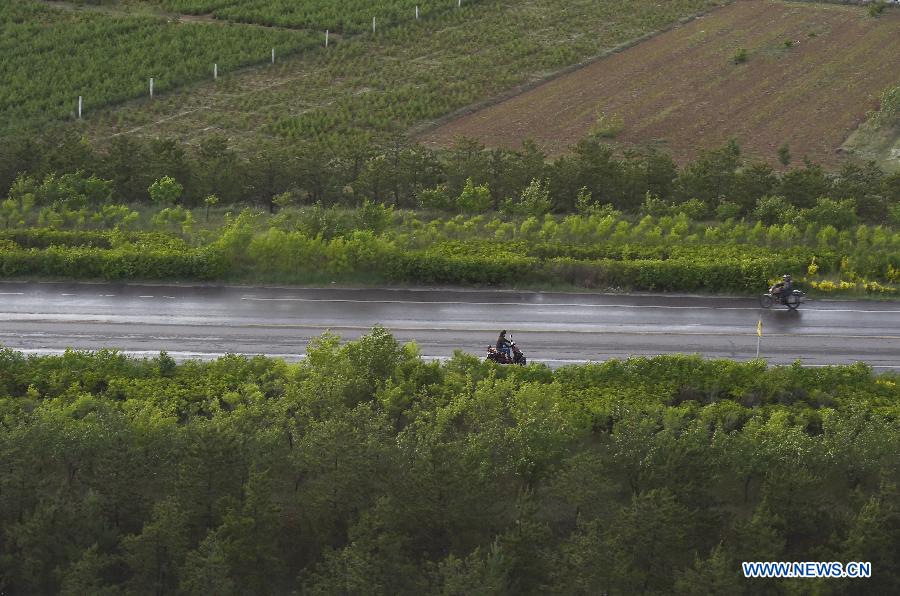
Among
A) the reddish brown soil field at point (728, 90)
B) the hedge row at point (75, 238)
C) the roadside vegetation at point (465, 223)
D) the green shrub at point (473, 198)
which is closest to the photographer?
the roadside vegetation at point (465, 223)

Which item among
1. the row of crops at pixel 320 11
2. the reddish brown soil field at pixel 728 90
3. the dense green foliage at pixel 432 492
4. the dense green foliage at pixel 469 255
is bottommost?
the dense green foliage at pixel 432 492

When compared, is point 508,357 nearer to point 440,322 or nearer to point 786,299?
point 440,322

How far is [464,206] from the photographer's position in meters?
37.1

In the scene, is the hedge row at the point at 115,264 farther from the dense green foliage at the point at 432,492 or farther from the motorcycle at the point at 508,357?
the motorcycle at the point at 508,357

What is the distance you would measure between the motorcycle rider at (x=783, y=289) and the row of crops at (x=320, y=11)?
34066 millimetres

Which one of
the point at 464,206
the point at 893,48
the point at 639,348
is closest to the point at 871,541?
the point at 639,348

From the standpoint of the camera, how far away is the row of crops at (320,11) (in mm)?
59500

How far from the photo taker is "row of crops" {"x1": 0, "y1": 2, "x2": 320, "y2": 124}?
49.8 meters

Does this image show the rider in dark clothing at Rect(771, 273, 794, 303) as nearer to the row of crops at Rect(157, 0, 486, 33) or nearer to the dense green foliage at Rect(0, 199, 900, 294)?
the dense green foliage at Rect(0, 199, 900, 294)

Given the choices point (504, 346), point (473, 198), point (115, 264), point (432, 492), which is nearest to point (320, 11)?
point (473, 198)

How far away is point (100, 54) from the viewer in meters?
54.5

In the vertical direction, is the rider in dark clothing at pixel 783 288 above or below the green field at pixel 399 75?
below

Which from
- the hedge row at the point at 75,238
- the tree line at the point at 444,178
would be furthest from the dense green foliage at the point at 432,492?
the tree line at the point at 444,178

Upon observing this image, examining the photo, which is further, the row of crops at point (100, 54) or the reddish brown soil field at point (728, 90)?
the row of crops at point (100, 54)
